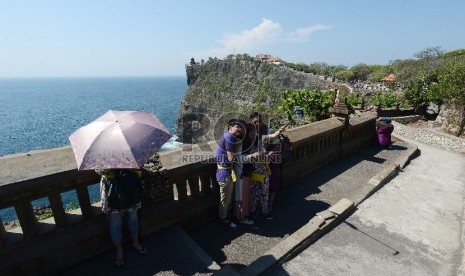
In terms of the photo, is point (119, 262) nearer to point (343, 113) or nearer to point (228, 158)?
point (228, 158)

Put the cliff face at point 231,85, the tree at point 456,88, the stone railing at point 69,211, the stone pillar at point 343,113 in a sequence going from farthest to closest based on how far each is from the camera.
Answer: the cliff face at point 231,85, the tree at point 456,88, the stone pillar at point 343,113, the stone railing at point 69,211

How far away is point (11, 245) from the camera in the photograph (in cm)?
351

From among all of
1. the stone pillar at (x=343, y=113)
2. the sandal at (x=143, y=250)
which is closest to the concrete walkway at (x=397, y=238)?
the sandal at (x=143, y=250)

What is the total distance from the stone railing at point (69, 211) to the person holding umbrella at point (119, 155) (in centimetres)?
33

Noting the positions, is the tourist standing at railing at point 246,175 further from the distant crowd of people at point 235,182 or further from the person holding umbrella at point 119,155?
the person holding umbrella at point 119,155

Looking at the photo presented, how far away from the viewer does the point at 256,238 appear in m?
4.98

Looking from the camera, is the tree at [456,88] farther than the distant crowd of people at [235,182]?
Yes

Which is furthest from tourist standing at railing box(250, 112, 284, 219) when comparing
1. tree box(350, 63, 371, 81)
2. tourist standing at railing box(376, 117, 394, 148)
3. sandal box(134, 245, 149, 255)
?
tree box(350, 63, 371, 81)

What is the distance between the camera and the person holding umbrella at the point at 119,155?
332 cm

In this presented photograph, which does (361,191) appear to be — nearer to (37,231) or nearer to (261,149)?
(261,149)

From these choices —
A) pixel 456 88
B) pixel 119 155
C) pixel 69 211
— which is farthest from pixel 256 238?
pixel 456 88

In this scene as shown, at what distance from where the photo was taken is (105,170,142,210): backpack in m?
3.73

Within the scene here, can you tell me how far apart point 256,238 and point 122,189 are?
2.37 m

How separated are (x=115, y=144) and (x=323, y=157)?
6.25 m
